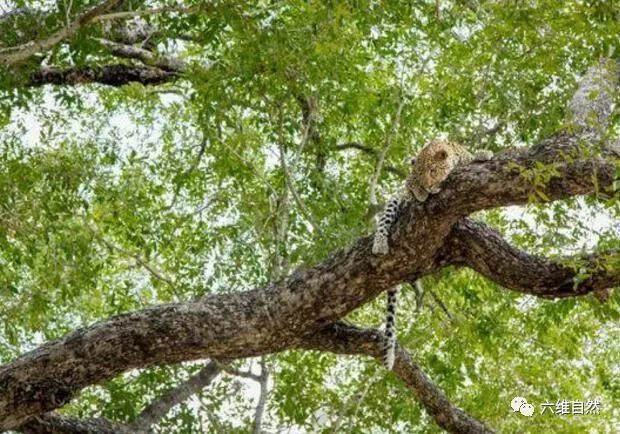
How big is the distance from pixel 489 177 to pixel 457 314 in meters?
2.72

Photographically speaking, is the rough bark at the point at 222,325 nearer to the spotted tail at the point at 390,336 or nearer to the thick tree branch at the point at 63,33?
the spotted tail at the point at 390,336

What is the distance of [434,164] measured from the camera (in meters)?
5.17


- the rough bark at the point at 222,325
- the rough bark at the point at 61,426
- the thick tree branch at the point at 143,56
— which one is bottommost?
the rough bark at the point at 61,426

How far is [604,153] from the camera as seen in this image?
15.3 feet

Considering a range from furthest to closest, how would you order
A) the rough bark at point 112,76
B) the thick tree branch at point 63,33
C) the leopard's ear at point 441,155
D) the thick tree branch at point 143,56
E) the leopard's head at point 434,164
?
the thick tree branch at point 143,56
the rough bark at point 112,76
the leopard's ear at point 441,155
the leopard's head at point 434,164
the thick tree branch at point 63,33

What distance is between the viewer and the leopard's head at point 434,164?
500 centimetres

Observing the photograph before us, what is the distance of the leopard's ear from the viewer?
5.30m

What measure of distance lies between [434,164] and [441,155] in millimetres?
190

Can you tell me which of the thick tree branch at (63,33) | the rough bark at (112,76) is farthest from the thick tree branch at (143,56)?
the thick tree branch at (63,33)

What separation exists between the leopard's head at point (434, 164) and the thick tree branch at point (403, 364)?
3.58 ft

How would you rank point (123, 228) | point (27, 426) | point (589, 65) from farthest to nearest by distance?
point (123, 228)
point (589, 65)
point (27, 426)

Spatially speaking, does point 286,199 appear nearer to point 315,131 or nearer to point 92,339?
point 315,131

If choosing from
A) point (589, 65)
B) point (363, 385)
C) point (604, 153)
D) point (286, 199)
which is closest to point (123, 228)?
point (286, 199)

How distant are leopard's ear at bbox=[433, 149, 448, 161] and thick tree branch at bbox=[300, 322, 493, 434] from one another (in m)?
1.14
